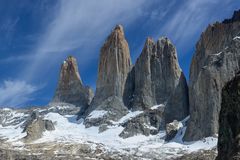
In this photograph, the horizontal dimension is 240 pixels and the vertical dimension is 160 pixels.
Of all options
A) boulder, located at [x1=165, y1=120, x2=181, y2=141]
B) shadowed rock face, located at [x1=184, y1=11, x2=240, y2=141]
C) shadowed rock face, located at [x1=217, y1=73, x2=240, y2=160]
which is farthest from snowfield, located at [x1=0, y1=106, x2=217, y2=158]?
shadowed rock face, located at [x1=217, y1=73, x2=240, y2=160]

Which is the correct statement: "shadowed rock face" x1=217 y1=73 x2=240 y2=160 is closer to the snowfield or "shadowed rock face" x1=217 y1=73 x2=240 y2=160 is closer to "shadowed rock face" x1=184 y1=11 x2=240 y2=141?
the snowfield

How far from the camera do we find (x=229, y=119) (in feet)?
80.5

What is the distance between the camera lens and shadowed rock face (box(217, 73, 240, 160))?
932 inches

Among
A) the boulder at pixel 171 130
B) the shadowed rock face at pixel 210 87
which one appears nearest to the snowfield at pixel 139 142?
the boulder at pixel 171 130

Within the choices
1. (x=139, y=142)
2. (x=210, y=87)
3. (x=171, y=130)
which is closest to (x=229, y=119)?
(x=210, y=87)

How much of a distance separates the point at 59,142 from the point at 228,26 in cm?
7068

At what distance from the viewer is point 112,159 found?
156 m

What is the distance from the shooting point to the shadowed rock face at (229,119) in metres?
23.7

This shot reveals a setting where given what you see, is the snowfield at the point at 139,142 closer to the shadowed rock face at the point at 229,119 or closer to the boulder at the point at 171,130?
the boulder at the point at 171,130

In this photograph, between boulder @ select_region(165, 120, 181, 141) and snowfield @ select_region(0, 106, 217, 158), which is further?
boulder @ select_region(165, 120, 181, 141)

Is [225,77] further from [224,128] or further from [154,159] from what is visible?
[224,128]

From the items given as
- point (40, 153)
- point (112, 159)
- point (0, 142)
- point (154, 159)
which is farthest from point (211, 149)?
point (0, 142)

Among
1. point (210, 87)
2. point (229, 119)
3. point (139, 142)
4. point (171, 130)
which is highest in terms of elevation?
point (210, 87)

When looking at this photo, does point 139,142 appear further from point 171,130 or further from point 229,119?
point 229,119
